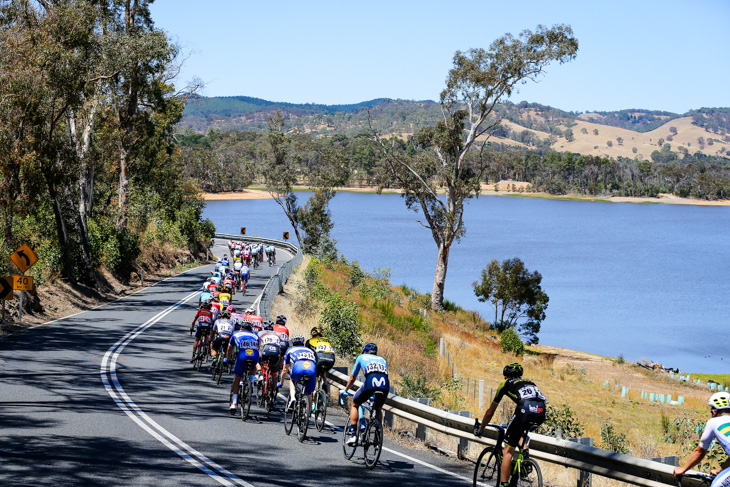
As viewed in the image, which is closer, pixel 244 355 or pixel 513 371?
pixel 513 371

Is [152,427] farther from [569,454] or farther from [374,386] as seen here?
[569,454]

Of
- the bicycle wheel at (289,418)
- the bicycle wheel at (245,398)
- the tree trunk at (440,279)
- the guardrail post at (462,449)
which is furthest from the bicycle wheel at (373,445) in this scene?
the tree trunk at (440,279)

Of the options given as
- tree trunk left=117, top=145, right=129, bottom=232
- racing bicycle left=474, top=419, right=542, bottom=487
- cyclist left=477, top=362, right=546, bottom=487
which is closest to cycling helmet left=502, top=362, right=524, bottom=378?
cyclist left=477, top=362, right=546, bottom=487

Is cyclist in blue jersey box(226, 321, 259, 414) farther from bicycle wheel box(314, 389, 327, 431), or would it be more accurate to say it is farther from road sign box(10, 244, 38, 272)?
road sign box(10, 244, 38, 272)

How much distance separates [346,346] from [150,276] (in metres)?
27.0

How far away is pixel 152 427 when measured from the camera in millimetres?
11969

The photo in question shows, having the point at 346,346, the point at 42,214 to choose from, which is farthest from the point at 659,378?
the point at 42,214

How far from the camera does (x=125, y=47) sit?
34.6 meters

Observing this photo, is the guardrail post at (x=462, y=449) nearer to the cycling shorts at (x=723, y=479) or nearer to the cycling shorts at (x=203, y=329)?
the cycling shorts at (x=723, y=479)

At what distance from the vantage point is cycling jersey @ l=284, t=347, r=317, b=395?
11.4m

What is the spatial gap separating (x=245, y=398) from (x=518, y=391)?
6107mm

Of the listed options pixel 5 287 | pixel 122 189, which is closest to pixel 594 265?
pixel 122 189

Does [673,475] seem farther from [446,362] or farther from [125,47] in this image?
[125,47]

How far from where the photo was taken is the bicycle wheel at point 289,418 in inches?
455
